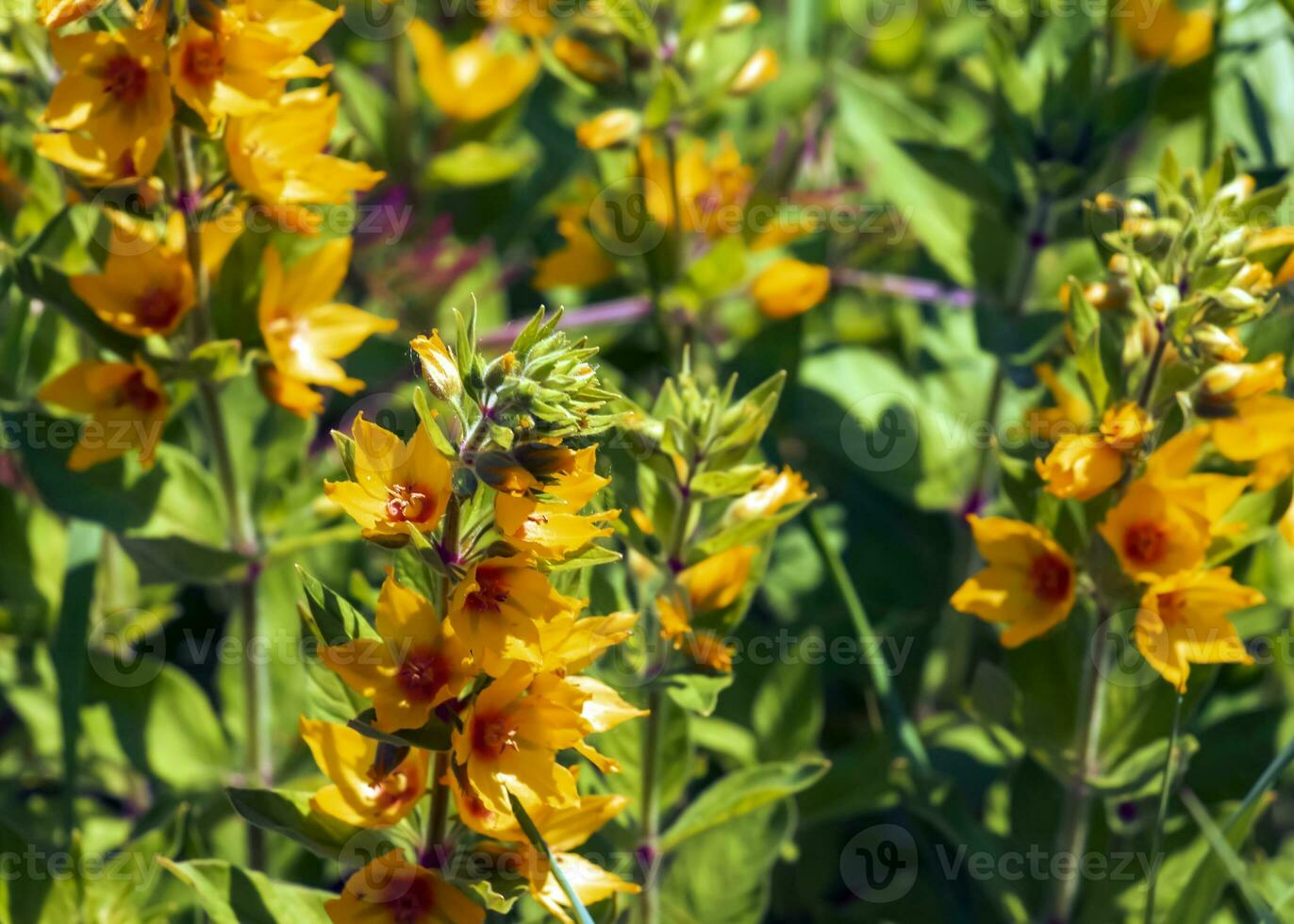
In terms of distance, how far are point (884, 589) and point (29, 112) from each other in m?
2.19

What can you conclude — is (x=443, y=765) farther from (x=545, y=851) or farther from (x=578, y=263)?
(x=578, y=263)

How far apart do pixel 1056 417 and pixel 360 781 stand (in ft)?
4.28

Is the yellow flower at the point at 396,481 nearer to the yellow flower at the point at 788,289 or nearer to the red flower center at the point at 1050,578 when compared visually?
the red flower center at the point at 1050,578

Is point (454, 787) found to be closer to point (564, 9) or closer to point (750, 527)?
point (750, 527)

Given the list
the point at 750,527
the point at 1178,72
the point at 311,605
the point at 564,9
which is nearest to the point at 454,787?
the point at 311,605

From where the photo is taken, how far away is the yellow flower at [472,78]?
3779mm

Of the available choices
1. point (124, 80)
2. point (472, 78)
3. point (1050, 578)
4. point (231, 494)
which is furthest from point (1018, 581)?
point (472, 78)

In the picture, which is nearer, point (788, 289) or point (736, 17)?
point (736, 17)

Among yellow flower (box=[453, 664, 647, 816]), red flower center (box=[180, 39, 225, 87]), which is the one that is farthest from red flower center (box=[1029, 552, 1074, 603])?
red flower center (box=[180, 39, 225, 87])

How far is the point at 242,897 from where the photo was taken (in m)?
1.88

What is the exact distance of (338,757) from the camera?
5.85 ft

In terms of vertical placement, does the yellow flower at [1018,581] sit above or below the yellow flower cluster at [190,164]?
below

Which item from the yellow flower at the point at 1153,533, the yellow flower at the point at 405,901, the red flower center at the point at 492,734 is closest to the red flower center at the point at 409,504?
the red flower center at the point at 492,734

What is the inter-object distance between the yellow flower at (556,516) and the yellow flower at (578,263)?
67.7 inches
